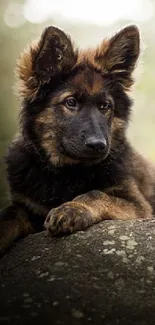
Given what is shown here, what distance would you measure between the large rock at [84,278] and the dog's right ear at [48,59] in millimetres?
1910

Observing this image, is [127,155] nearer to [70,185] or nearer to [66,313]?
[70,185]

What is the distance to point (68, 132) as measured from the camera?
18.9ft

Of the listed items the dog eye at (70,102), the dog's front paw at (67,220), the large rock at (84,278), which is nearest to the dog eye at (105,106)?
the dog eye at (70,102)

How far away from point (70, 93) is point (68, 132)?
0.46m

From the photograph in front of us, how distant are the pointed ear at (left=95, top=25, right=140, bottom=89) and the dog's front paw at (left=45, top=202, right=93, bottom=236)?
6.52ft

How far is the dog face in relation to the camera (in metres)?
5.79

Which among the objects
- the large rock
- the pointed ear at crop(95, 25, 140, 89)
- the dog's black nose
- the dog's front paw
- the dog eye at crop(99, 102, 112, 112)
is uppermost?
the pointed ear at crop(95, 25, 140, 89)

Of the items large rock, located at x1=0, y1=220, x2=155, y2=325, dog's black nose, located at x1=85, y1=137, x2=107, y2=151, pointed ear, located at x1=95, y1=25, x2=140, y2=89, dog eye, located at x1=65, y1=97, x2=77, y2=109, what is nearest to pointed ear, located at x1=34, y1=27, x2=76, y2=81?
dog eye, located at x1=65, y1=97, x2=77, y2=109

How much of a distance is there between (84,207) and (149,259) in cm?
106

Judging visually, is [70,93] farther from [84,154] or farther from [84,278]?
[84,278]

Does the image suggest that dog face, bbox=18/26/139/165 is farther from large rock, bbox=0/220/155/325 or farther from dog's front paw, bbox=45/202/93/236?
large rock, bbox=0/220/155/325

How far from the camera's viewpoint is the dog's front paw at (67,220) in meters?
4.79

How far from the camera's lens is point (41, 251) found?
4.67 m

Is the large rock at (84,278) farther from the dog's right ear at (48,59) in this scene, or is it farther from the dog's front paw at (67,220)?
the dog's right ear at (48,59)
